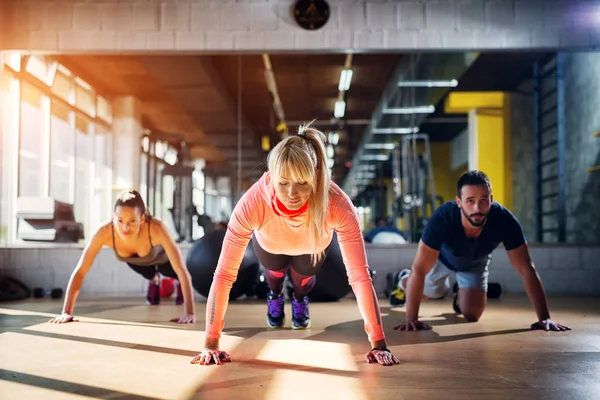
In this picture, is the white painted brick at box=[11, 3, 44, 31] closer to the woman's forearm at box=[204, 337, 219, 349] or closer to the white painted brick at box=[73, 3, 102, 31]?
the white painted brick at box=[73, 3, 102, 31]

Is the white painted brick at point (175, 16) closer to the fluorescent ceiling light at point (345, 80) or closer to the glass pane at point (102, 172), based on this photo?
the fluorescent ceiling light at point (345, 80)

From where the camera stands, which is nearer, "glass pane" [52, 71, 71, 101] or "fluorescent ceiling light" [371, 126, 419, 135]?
"glass pane" [52, 71, 71, 101]

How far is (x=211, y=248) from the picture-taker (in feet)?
14.5

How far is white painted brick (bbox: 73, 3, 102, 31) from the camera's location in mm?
5262

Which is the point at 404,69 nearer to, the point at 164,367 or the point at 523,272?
the point at 523,272

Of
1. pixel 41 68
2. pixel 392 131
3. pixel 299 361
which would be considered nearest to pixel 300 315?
pixel 299 361

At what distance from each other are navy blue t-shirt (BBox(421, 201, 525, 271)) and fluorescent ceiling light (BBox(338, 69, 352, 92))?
517cm

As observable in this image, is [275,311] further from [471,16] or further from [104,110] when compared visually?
[104,110]

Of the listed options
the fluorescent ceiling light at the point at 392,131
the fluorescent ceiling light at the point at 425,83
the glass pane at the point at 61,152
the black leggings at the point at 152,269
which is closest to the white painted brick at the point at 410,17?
the fluorescent ceiling light at the point at 425,83

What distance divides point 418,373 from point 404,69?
206 inches

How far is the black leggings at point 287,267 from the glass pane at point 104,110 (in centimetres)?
756

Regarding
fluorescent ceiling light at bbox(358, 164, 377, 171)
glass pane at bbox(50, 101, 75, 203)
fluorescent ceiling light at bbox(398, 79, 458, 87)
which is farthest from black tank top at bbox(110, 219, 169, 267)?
fluorescent ceiling light at bbox(358, 164, 377, 171)

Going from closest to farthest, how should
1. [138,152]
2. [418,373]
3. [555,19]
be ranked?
1. [418,373]
2. [555,19]
3. [138,152]

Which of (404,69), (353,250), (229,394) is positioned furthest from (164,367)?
(404,69)
